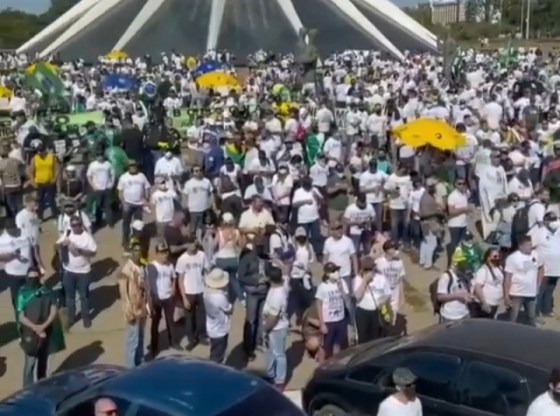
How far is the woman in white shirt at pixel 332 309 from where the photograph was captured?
11148mm

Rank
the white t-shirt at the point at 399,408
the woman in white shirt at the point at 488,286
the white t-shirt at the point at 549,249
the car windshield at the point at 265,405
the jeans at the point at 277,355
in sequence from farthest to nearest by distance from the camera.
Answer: the white t-shirt at the point at 549,249 < the woman in white shirt at the point at 488,286 < the jeans at the point at 277,355 < the white t-shirt at the point at 399,408 < the car windshield at the point at 265,405

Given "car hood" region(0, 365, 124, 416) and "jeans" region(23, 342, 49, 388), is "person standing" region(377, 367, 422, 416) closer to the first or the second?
"car hood" region(0, 365, 124, 416)

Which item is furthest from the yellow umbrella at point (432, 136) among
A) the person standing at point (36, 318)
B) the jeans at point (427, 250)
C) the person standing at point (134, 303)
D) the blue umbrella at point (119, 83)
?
the blue umbrella at point (119, 83)

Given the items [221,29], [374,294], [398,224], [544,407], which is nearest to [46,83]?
[398,224]

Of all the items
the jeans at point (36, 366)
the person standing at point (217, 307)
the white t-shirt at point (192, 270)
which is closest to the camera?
the jeans at point (36, 366)

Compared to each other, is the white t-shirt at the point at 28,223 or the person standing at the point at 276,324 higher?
the white t-shirt at the point at 28,223

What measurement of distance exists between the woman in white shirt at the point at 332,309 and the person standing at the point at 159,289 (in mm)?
1765

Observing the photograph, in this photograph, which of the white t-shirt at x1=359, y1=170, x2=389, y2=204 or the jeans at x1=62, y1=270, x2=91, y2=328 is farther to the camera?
the white t-shirt at x1=359, y1=170, x2=389, y2=204

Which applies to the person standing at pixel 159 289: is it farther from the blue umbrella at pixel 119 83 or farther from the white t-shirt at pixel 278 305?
the blue umbrella at pixel 119 83

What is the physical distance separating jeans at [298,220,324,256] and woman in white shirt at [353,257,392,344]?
359 centimetres

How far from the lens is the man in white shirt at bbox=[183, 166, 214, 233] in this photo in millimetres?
15398

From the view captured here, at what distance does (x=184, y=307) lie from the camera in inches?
484

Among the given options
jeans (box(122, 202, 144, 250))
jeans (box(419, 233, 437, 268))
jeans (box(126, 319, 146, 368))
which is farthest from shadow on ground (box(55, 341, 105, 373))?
jeans (box(419, 233, 437, 268))

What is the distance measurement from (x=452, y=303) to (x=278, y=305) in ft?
6.73
